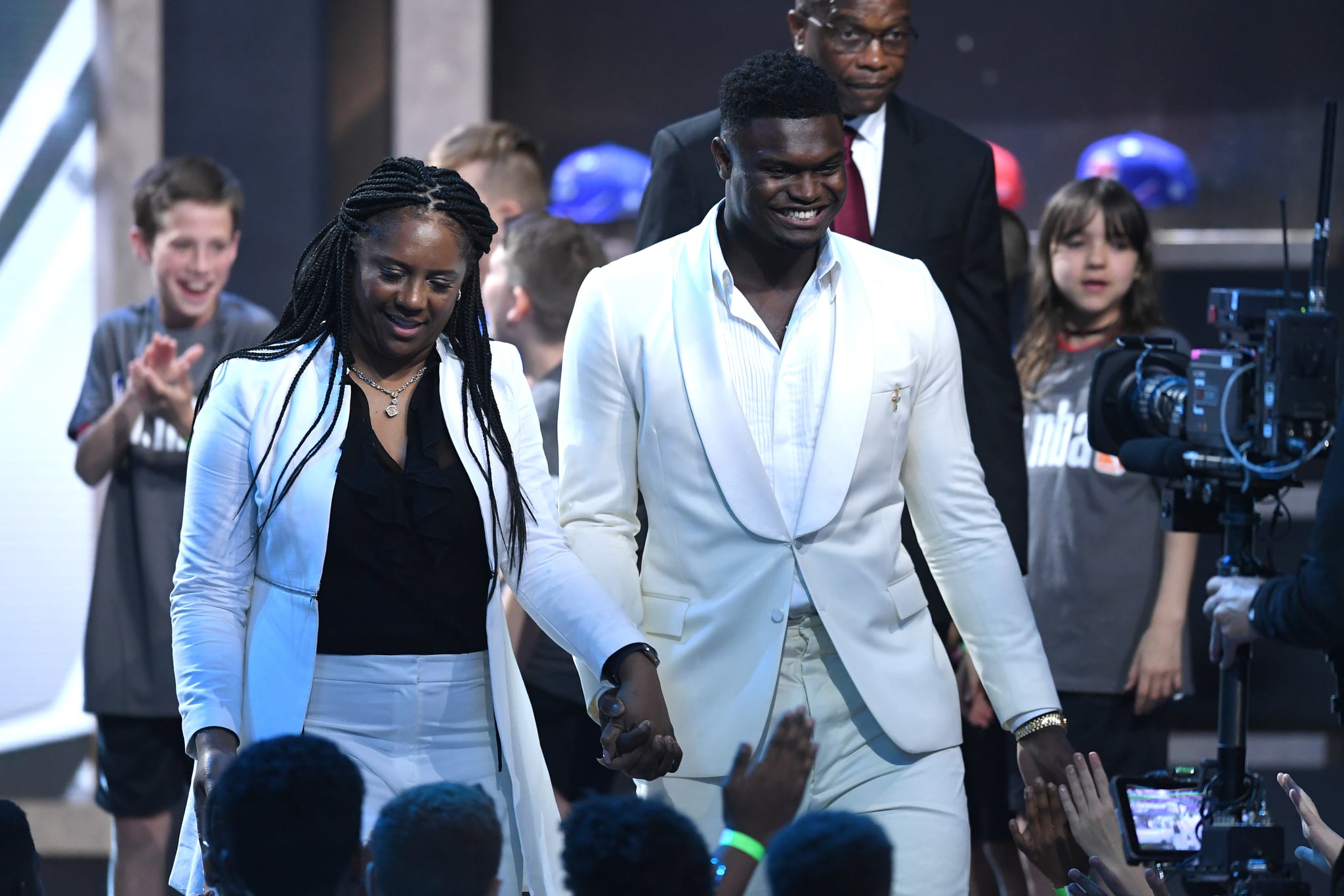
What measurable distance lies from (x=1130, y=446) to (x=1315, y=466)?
9.55ft

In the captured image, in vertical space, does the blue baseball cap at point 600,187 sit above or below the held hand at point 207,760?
above

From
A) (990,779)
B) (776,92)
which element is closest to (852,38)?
(776,92)

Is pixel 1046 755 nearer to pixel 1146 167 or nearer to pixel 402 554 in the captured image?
pixel 402 554

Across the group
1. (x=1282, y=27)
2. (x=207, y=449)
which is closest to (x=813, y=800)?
(x=207, y=449)

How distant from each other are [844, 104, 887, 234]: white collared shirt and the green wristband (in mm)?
1630

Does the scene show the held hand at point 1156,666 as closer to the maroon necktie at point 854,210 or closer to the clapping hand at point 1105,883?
the maroon necktie at point 854,210

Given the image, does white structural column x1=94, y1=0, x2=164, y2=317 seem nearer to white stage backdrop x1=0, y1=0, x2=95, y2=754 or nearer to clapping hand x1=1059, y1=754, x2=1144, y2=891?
white stage backdrop x1=0, y1=0, x2=95, y2=754

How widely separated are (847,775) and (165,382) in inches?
76.9

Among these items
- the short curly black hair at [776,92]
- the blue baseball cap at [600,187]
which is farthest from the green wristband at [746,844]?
the blue baseball cap at [600,187]

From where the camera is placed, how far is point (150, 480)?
3965 mm

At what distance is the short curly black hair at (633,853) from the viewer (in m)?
1.50

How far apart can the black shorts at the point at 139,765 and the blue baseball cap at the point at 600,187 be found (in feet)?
6.76

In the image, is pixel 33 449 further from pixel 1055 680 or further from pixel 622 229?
pixel 1055 680

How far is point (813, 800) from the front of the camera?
2.44 m
